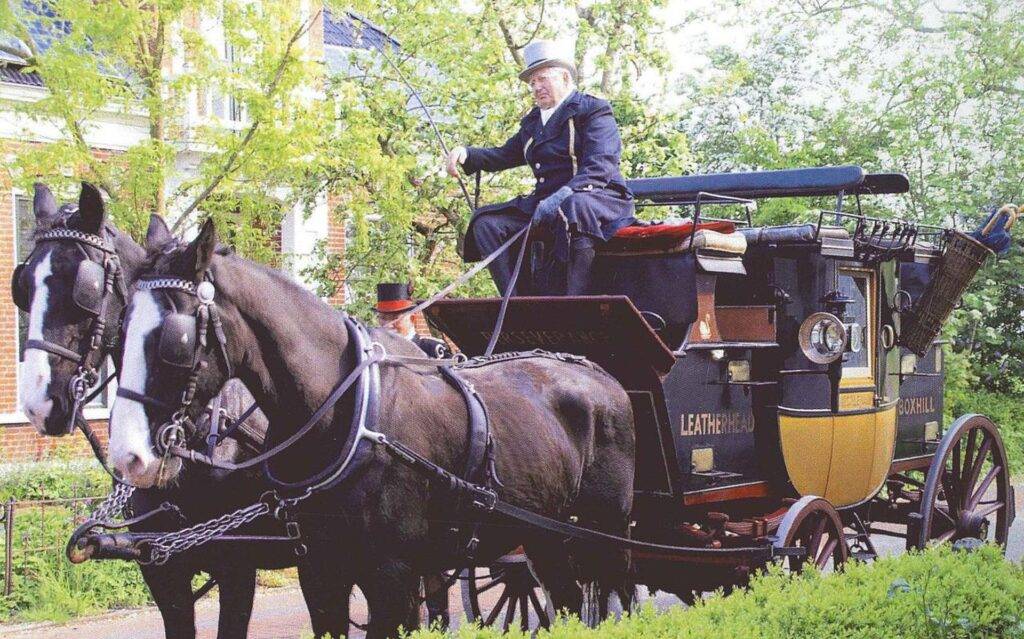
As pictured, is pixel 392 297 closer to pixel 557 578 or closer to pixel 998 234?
pixel 557 578

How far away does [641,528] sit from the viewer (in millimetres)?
6441

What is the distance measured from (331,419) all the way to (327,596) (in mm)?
704

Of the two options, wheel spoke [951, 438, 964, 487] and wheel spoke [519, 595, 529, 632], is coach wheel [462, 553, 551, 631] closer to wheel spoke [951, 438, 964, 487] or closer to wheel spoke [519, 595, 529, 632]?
wheel spoke [519, 595, 529, 632]

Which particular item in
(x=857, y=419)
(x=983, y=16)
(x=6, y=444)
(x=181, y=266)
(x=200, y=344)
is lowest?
(x=6, y=444)

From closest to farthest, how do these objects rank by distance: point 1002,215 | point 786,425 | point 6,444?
point 786,425 < point 1002,215 < point 6,444

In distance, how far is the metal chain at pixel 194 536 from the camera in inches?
187

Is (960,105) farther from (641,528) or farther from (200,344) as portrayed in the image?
(200,344)

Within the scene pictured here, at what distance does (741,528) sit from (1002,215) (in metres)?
3.22

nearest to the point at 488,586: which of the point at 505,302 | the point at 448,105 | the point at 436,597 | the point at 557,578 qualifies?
the point at 436,597

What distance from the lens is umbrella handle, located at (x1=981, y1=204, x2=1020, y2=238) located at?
7.79m

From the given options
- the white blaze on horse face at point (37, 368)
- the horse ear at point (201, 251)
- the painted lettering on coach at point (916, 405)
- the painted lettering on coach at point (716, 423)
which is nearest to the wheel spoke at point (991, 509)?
the painted lettering on coach at point (916, 405)

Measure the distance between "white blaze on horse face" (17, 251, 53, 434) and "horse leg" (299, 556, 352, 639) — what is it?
46.8 inches

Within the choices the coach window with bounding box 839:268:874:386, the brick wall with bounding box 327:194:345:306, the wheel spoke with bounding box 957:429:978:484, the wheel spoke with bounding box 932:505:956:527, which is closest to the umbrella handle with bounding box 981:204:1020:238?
the coach window with bounding box 839:268:874:386

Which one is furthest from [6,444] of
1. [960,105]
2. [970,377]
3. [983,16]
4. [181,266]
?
[983,16]
